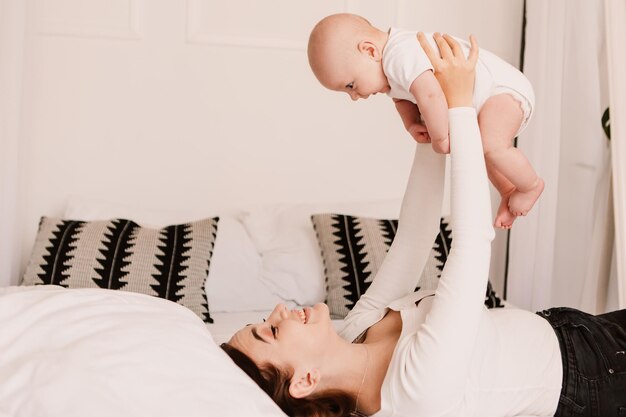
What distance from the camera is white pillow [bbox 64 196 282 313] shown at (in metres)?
2.77

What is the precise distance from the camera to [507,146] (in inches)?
63.8

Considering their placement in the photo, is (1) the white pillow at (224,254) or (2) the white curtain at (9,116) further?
(1) the white pillow at (224,254)

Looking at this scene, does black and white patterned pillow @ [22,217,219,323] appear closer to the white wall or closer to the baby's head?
the white wall

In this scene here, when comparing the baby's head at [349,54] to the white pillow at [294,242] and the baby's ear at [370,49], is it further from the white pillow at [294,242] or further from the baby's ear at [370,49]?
the white pillow at [294,242]

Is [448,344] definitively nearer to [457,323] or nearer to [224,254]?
[457,323]

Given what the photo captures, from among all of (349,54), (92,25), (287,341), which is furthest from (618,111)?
(92,25)

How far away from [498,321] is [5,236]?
175cm

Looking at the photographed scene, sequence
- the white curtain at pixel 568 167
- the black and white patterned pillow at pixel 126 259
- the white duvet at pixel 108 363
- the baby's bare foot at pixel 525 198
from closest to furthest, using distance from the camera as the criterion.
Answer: the white duvet at pixel 108 363 < the baby's bare foot at pixel 525 198 < the black and white patterned pillow at pixel 126 259 < the white curtain at pixel 568 167

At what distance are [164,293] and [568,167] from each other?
1.66 metres

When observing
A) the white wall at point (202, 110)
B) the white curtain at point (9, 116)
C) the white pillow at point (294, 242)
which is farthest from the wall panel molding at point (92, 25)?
the white pillow at point (294, 242)

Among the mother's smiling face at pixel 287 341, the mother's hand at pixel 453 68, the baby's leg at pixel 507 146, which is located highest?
the mother's hand at pixel 453 68

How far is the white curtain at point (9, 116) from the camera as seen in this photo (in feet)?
8.49

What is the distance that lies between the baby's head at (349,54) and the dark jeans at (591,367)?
674 mm

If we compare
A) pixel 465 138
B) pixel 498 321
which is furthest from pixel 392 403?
pixel 465 138
